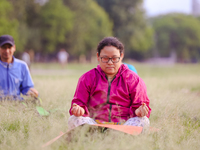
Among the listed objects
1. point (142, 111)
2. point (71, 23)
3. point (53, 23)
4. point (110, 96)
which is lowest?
point (142, 111)

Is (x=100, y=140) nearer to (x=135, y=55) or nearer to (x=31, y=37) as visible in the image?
(x=31, y=37)

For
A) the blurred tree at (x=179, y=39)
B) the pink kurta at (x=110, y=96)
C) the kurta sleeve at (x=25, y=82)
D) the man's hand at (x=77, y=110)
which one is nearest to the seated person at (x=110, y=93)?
the pink kurta at (x=110, y=96)

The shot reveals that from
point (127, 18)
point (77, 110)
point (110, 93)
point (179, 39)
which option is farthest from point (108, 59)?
point (179, 39)

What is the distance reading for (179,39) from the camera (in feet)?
225

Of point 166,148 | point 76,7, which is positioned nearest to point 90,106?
point 166,148

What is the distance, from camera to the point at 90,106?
9.59 ft

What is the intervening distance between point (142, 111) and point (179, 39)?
7016 cm

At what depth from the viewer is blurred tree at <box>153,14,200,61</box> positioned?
6800 centimetres

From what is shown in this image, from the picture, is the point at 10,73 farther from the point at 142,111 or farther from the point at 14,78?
the point at 142,111

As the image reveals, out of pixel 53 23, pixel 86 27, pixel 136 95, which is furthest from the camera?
pixel 86 27

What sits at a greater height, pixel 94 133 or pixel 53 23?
pixel 53 23

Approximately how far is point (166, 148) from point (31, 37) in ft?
91.0

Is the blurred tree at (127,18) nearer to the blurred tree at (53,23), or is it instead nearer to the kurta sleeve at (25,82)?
the blurred tree at (53,23)

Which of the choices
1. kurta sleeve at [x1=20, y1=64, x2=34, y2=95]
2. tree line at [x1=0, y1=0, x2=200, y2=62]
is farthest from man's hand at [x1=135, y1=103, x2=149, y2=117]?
tree line at [x1=0, y1=0, x2=200, y2=62]
